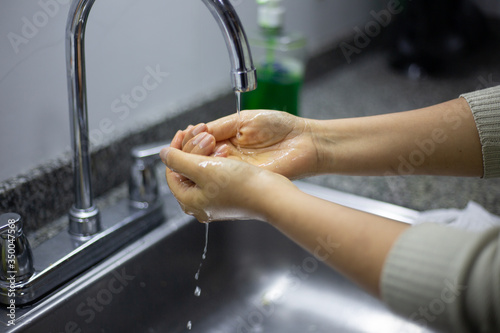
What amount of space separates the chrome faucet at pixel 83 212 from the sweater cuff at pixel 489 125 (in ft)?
1.02

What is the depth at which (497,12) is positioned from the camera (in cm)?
176

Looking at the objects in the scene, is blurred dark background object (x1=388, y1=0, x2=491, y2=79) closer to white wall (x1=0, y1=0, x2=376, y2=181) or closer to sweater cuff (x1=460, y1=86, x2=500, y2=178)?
white wall (x1=0, y1=0, x2=376, y2=181)

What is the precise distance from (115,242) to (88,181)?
4.0 inches

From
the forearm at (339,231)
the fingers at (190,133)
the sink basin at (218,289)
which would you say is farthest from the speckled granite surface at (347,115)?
the forearm at (339,231)

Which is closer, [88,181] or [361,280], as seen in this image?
[361,280]

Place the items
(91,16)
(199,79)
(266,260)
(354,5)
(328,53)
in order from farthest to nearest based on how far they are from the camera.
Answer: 1. (354,5)
2. (328,53)
3. (199,79)
4. (266,260)
5. (91,16)

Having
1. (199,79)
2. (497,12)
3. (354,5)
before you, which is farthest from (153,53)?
(497,12)

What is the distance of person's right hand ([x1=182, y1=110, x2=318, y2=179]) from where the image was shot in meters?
0.71

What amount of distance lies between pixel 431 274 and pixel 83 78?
46 centimetres

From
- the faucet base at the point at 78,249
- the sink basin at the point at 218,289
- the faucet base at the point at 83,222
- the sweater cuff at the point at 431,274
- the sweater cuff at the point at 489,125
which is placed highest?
the sweater cuff at the point at 489,125

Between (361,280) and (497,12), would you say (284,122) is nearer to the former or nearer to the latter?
(361,280)

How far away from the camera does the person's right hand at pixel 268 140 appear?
705 millimetres

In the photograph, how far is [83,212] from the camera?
728 mm

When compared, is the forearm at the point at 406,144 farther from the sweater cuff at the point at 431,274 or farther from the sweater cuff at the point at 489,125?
the sweater cuff at the point at 431,274
